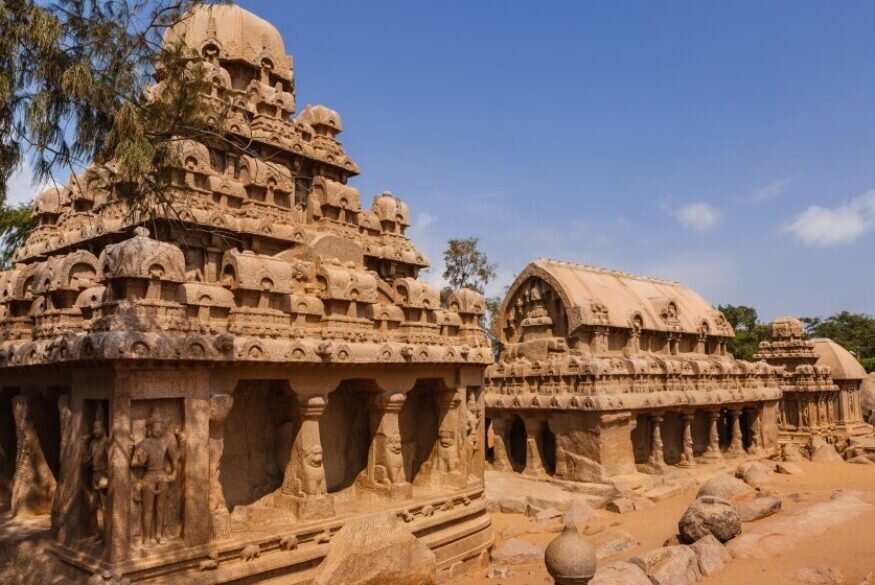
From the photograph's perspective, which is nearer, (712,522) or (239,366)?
(239,366)

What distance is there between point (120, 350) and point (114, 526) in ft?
7.02

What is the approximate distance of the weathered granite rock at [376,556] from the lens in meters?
10.2

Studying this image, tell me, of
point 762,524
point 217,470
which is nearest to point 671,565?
point 762,524

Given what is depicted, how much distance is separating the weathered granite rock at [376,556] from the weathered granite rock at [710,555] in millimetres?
4323

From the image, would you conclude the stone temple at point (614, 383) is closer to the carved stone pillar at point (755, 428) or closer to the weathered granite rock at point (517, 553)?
the carved stone pillar at point (755, 428)

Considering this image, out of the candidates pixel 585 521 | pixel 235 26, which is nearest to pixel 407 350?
pixel 585 521

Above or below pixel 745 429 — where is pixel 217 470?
above

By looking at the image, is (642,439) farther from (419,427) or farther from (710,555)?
(710,555)

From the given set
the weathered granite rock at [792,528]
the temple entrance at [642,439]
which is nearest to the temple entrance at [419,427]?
the weathered granite rock at [792,528]

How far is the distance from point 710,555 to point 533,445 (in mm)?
9734

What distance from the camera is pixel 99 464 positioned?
8820 millimetres

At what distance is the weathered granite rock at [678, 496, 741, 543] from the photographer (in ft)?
40.7

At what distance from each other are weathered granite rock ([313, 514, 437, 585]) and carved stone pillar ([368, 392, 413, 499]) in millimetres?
1003

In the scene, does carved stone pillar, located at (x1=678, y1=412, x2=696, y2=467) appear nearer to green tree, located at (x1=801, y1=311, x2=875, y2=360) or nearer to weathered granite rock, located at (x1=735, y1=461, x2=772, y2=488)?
weathered granite rock, located at (x1=735, y1=461, x2=772, y2=488)
